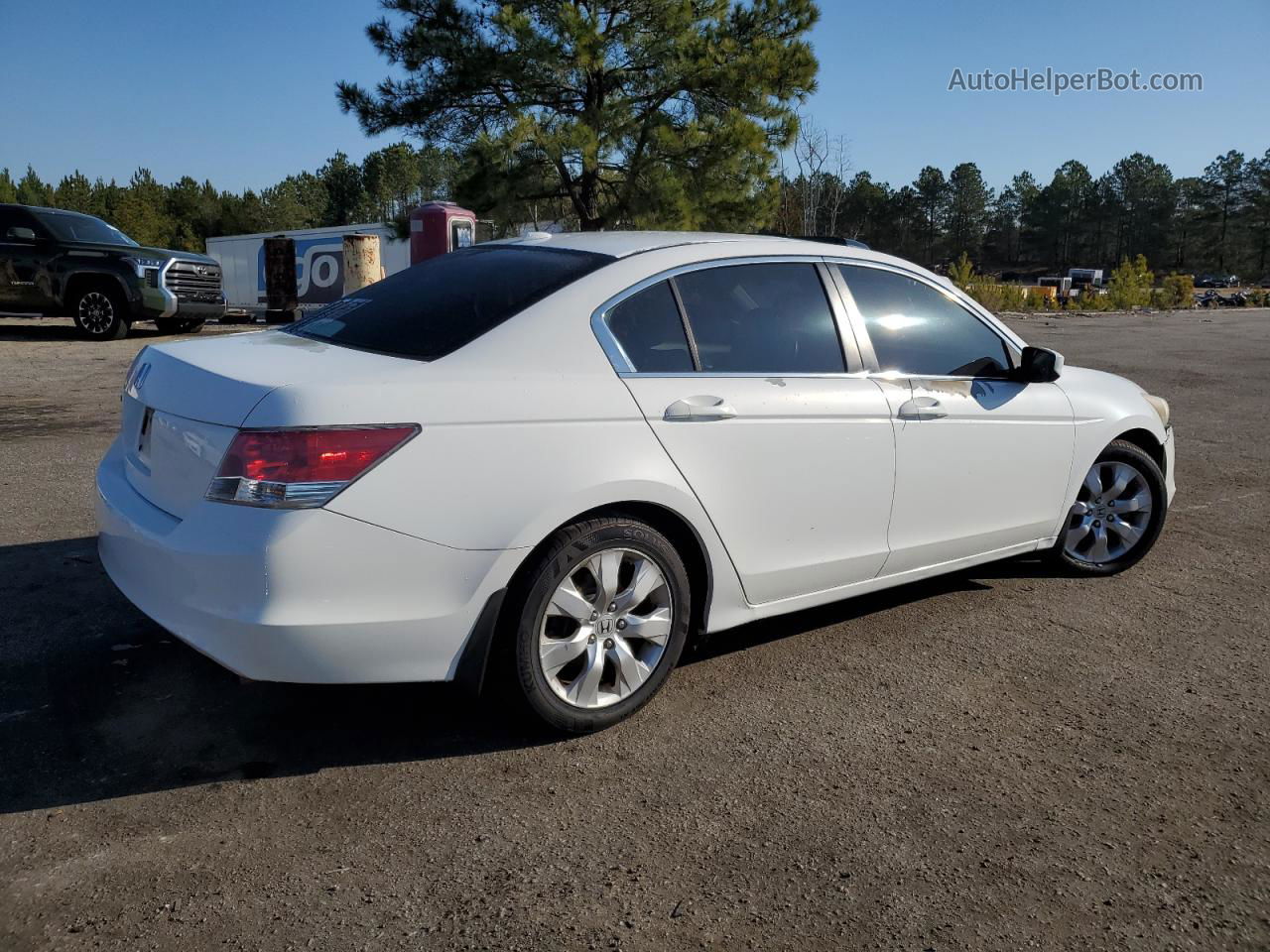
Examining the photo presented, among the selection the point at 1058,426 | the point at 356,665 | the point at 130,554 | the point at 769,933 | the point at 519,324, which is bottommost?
the point at 769,933

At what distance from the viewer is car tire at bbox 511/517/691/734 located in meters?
3.13

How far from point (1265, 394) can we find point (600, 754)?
12093mm

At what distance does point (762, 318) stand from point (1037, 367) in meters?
1.42

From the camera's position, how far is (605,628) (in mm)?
3301

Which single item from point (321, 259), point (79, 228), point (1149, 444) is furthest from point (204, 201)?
point (1149, 444)

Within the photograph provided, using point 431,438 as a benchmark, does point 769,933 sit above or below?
below

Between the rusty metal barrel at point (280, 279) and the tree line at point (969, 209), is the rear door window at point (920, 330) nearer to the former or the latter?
the rusty metal barrel at point (280, 279)

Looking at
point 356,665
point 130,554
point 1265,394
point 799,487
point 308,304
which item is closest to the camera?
point 356,665

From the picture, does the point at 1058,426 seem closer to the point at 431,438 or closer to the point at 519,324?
the point at 519,324

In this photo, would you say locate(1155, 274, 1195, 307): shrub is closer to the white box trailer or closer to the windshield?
the white box trailer

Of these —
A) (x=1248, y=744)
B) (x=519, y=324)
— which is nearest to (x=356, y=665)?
(x=519, y=324)

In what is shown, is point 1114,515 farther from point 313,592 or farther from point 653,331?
point 313,592

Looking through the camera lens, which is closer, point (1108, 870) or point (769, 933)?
point (769, 933)

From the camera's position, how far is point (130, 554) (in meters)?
3.21
